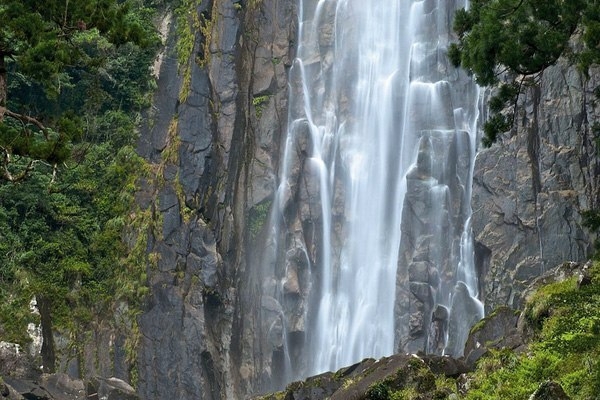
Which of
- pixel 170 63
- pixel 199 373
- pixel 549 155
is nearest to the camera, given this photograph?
pixel 549 155

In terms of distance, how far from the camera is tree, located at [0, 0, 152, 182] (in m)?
12.5

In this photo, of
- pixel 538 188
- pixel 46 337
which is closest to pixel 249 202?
pixel 46 337

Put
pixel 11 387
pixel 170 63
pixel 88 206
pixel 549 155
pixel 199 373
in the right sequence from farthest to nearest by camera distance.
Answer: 1. pixel 170 63
2. pixel 88 206
3. pixel 199 373
4. pixel 549 155
5. pixel 11 387

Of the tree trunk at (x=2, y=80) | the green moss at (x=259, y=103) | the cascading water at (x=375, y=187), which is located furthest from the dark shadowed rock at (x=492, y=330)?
the green moss at (x=259, y=103)

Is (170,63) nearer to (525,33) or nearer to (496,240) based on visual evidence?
(496,240)

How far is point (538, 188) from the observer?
27516 mm

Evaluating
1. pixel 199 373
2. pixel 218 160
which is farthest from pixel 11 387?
pixel 218 160

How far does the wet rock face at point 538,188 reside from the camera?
26.2 meters

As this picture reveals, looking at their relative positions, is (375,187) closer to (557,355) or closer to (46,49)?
(557,355)

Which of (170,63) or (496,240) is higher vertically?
(170,63)

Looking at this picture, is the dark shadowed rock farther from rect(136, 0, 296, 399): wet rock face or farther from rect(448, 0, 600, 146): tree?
rect(136, 0, 296, 399): wet rock face

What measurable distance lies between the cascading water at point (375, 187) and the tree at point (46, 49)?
1777 centimetres

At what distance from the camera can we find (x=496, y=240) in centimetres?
2822

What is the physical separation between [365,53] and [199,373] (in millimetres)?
14548
